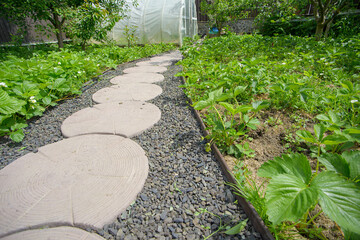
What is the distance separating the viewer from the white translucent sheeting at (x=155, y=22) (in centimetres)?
756

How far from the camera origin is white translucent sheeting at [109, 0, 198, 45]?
24.8ft

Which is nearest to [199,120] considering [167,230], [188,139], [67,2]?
[188,139]

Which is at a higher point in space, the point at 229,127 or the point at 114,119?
the point at 229,127

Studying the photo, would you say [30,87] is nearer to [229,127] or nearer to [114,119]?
[114,119]

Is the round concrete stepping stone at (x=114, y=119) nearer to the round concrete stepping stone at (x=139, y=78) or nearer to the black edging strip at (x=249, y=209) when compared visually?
the black edging strip at (x=249, y=209)

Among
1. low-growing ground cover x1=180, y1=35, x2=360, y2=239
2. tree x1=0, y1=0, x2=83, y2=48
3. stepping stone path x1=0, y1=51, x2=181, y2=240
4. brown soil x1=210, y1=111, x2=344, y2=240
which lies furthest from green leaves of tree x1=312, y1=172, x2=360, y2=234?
tree x1=0, y1=0, x2=83, y2=48

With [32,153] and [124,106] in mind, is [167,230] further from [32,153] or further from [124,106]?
[124,106]

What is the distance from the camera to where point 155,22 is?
25.5 feet

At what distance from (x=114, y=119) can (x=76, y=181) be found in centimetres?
92

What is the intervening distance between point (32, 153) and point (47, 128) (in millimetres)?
499

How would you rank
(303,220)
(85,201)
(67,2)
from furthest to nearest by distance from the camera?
1. (67,2)
2. (85,201)
3. (303,220)

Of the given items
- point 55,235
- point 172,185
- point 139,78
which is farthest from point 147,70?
point 55,235

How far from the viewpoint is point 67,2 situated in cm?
510

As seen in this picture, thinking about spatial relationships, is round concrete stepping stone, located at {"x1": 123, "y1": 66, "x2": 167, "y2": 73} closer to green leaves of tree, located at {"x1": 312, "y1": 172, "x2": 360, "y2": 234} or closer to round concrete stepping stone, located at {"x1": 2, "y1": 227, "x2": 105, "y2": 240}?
round concrete stepping stone, located at {"x1": 2, "y1": 227, "x2": 105, "y2": 240}
